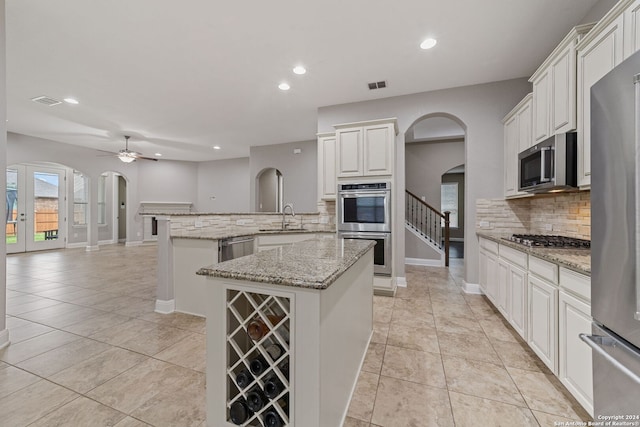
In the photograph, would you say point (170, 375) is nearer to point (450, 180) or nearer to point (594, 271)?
point (594, 271)

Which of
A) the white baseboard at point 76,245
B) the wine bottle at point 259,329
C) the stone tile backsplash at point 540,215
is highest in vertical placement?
the stone tile backsplash at point 540,215

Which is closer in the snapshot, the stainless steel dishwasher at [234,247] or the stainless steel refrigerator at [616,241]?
the stainless steel refrigerator at [616,241]

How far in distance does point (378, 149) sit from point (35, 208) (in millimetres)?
9373

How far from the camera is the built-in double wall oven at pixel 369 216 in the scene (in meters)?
3.55

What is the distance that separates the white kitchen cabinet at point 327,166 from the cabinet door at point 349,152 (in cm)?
32

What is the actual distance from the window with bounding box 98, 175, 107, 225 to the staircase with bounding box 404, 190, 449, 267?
9.63 metres

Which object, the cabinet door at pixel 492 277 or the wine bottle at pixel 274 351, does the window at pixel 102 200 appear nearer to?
the wine bottle at pixel 274 351

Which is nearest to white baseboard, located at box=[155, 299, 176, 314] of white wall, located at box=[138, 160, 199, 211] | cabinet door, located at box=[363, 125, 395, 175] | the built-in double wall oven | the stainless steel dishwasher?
the stainless steel dishwasher

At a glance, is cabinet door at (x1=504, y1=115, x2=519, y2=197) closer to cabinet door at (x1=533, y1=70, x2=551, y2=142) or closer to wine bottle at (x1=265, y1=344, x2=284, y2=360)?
cabinet door at (x1=533, y1=70, x2=551, y2=142)

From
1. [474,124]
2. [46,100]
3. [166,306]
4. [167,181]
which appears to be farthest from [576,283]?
[167,181]

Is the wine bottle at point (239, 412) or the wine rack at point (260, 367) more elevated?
the wine rack at point (260, 367)

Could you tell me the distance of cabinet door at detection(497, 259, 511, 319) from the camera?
2.52 metres

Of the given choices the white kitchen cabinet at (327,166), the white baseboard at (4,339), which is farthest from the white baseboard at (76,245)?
the white kitchen cabinet at (327,166)

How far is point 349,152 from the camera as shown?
148 inches
